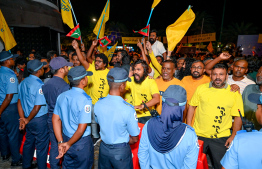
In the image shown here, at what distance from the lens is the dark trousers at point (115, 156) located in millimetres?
2615

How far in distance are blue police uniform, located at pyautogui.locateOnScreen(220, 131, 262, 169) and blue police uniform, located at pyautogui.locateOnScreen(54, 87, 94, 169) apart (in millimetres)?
2007

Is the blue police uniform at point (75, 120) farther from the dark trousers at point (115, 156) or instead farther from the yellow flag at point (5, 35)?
the yellow flag at point (5, 35)

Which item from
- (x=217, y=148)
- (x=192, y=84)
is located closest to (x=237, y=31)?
(x=192, y=84)

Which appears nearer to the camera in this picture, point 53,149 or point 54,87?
point 54,87

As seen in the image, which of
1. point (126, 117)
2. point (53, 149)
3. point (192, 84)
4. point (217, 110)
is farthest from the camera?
point (192, 84)

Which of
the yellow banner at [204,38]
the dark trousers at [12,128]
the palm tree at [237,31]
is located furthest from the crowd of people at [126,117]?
the palm tree at [237,31]

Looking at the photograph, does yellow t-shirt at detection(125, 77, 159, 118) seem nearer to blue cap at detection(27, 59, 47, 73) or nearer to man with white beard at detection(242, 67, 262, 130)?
man with white beard at detection(242, 67, 262, 130)

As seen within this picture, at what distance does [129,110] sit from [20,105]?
2.95 meters

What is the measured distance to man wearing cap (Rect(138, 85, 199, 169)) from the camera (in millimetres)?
2016

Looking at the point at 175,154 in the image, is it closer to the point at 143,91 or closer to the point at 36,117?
the point at 143,91

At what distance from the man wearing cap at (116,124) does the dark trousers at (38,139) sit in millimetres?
1896

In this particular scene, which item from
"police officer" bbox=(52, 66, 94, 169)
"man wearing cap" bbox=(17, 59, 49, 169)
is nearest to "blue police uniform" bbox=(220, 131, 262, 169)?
"police officer" bbox=(52, 66, 94, 169)

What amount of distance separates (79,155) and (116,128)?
889 mm

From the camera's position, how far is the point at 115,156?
262 centimetres
